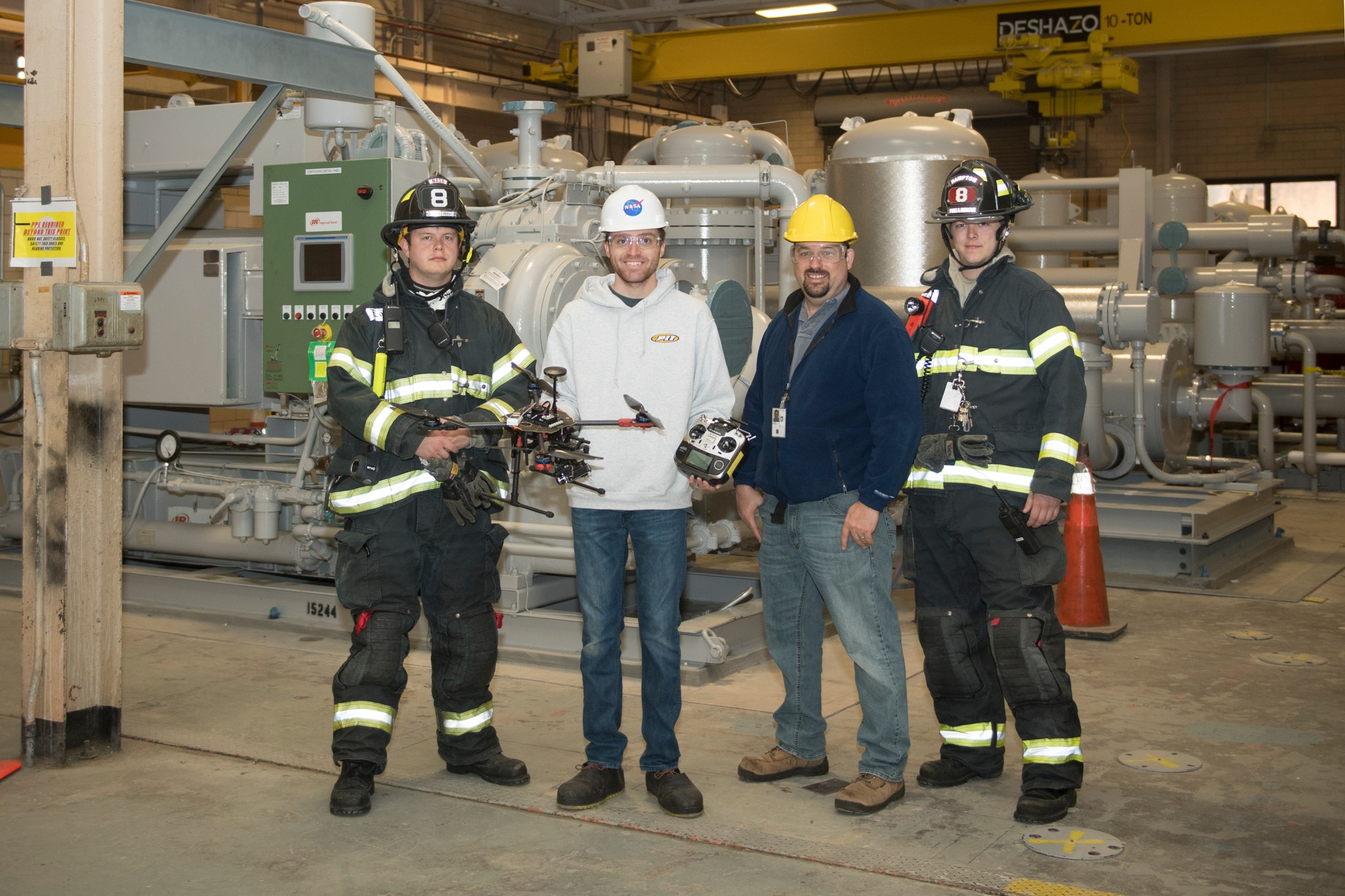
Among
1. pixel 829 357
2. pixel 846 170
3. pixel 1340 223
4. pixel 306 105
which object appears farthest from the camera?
pixel 1340 223

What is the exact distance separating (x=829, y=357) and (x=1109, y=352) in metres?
5.00

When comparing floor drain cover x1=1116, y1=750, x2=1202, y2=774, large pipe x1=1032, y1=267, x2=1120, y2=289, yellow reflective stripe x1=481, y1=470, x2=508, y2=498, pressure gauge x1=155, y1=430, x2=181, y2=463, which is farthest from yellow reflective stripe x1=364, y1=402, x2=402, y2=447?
large pipe x1=1032, y1=267, x2=1120, y2=289

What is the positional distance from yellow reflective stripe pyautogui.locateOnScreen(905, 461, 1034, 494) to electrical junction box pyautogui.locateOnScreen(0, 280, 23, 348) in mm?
2670

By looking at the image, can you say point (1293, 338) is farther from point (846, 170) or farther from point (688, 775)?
point (688, 775)

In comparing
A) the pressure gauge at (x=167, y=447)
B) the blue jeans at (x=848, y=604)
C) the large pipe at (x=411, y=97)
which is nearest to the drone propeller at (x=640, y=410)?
the blue jeans at (x=848, y=604)

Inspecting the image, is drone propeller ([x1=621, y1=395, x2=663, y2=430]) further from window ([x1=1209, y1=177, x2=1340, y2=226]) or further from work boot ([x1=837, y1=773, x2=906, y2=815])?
window ([x1=1209, y1=177, x2=1340, y2=226])

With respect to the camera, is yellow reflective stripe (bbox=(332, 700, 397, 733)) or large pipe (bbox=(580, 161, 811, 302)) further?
large pipe (bbox=(580, 161, 811, 302))

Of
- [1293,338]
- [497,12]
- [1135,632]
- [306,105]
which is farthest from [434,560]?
[497,12]

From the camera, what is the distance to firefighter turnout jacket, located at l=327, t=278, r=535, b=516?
3613 millimetres

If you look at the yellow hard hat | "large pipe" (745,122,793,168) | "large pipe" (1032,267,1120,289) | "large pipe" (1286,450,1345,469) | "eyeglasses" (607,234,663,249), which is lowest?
"large pipe" (1286,450,1345,469)

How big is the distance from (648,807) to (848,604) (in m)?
0.77

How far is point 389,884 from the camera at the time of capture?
316 centimetres

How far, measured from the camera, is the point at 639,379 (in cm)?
361

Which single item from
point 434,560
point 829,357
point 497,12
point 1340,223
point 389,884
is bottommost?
point 389,884
